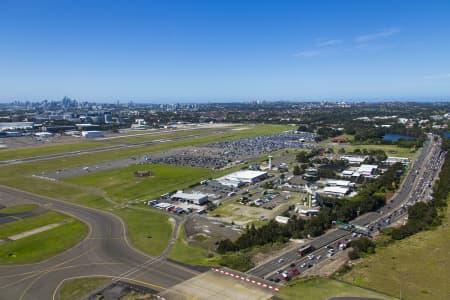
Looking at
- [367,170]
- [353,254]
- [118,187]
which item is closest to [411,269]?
[353,254]

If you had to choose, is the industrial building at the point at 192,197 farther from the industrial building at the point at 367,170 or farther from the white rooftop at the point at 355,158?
the white rooftop at the point at 355,158

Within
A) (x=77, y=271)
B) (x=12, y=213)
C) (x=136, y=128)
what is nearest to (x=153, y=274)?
(x=77, y=271)

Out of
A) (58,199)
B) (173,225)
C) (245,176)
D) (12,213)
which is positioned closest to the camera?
(173,225)

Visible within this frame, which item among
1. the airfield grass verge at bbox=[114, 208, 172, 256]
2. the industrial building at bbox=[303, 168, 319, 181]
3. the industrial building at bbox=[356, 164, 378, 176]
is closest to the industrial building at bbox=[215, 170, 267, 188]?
the industrial building at bbox=[303, 168, 319, 181]

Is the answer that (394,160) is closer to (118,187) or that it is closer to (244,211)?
(244,211)

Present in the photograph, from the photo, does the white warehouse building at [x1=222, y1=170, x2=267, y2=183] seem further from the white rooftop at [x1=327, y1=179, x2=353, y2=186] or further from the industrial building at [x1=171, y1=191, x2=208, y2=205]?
the industrial building at [x1=171, y1=191, x2=208, y2=205]

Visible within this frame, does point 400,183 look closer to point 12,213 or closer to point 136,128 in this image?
point 12,213
